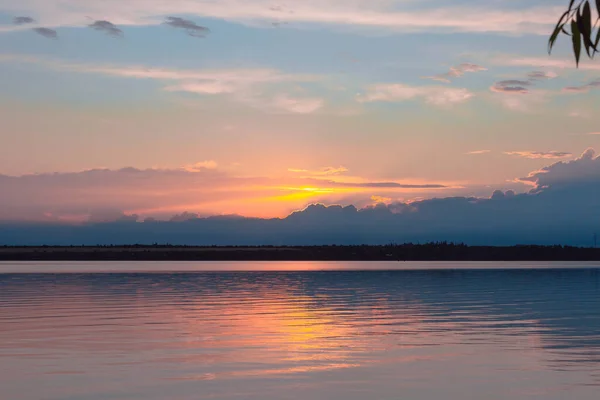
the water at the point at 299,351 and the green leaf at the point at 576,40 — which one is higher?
the green leaf at the point at 576,40

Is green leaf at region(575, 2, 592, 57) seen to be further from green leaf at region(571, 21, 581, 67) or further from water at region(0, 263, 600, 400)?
water at region(0, 263, 600, 400)

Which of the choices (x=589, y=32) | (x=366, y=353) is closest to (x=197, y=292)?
(x=366, y=353)

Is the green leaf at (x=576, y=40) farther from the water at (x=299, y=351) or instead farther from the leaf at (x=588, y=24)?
the water at (x=299, y=351)

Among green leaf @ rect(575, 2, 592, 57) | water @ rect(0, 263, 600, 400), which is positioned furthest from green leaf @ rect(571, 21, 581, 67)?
water @ rect(0, 263, 600, 400)

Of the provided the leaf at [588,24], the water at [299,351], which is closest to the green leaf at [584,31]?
the leaf at [588,24]

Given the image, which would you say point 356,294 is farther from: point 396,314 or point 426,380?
A: point 426,380

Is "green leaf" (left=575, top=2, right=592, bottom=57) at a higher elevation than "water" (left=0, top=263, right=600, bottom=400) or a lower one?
higher

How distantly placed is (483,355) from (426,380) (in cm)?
513

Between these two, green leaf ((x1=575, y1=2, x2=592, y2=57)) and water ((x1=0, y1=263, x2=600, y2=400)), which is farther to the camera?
water ((x1=0, y1=263, x2=600, y2=400))

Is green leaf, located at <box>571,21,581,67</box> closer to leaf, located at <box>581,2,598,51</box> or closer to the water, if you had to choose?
leaf, located at <box>581,2,598,51</box>

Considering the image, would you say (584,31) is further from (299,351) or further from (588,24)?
(299,351)

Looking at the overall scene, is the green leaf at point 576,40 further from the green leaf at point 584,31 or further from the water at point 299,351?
the water at point 299,351

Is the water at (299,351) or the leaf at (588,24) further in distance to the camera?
the water at (299,351)

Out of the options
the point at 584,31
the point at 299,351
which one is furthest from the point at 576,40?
the point at 299,351
